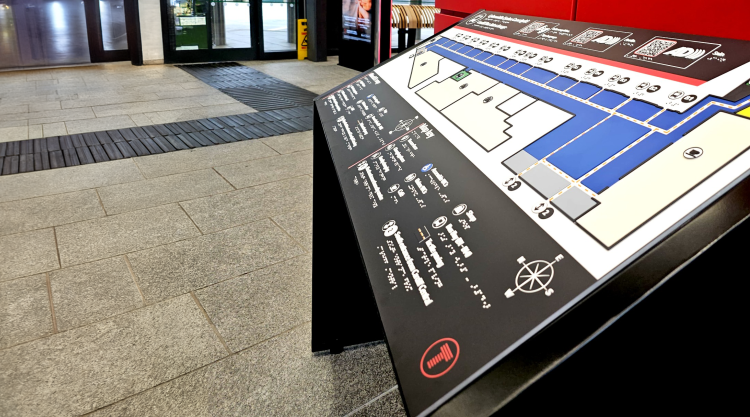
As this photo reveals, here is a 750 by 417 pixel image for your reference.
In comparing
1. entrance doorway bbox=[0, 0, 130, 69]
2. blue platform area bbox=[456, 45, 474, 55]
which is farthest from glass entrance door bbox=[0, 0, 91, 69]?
blue platform area bbox=[456, 45, 474, 55]

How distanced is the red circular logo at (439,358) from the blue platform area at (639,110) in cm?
48

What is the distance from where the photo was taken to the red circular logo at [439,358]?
2.04ft

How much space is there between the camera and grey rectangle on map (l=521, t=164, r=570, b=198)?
0.77 m

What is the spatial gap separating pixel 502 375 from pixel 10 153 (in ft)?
14.7

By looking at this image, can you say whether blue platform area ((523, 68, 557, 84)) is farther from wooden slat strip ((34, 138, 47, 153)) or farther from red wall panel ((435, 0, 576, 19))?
wooden slat strip ((34, 138, 47, 153))

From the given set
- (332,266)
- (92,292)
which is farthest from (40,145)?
(332,266)

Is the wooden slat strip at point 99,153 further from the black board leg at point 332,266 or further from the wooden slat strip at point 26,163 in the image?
the black board leg at point 332,266

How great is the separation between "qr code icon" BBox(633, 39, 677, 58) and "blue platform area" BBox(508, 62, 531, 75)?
24 centimetres

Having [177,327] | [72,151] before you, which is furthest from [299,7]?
[177,327]

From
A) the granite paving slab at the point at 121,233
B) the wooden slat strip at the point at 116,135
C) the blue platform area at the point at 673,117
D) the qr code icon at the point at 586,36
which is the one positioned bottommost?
the granite paving slab at the point at 121,233

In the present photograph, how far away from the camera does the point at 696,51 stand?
0.96 metres

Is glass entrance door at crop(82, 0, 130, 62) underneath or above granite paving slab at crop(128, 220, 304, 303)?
above

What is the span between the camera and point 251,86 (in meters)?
6.70

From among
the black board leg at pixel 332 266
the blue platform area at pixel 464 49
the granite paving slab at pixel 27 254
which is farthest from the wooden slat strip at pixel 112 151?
the blue platform area at pixel 464 49
